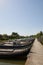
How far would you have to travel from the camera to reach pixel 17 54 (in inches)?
724

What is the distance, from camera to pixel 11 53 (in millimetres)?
18656

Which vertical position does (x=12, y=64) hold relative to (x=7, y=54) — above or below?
below

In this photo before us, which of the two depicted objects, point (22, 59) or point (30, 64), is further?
point (22, 59)

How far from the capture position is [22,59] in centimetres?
1906

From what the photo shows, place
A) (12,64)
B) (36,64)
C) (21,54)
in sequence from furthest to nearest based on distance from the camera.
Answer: (21,54) → (12,64) → (36,64)

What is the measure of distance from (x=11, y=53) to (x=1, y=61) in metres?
1.55

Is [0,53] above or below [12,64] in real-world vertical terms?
above

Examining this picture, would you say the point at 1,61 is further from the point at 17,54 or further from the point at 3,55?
the point at 17,54

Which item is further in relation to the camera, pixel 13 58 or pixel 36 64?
pixel 13 58

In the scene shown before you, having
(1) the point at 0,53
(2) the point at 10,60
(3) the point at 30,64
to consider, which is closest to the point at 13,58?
(2) the point at 10,60

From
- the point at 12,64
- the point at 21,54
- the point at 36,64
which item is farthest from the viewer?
the point at 21,54

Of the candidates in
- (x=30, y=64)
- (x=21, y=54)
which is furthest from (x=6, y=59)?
(x=30, y=64)

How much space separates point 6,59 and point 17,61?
54.1 inches

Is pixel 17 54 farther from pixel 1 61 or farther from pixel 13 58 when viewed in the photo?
pixel 1 61
